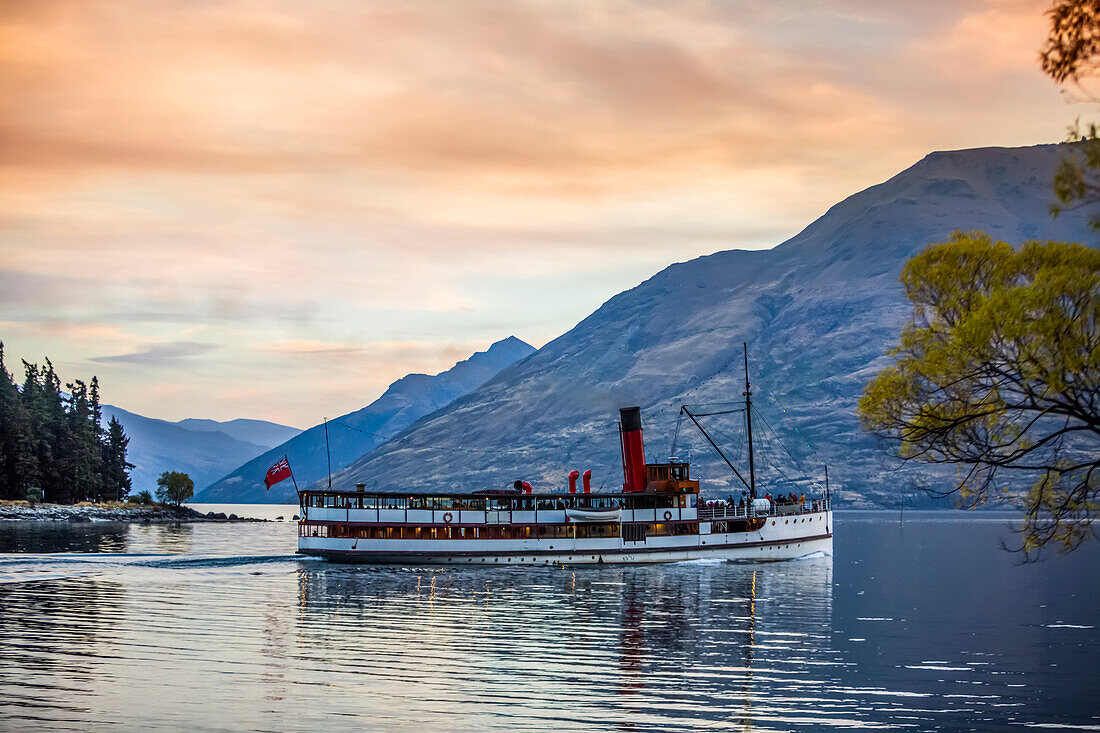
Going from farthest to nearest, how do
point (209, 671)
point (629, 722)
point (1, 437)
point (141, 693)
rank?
point (1, 437) < point (209, 671) < point (141, 693) < point (629, 722)

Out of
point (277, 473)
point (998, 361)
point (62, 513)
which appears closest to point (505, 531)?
point (277, 473)

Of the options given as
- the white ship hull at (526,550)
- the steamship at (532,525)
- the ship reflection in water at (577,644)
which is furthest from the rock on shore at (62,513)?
the ship reflection in water at (577,644)

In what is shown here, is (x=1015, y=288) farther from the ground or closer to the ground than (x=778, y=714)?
farther from the ground

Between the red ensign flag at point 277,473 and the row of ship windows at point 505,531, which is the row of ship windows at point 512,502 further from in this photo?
the red ensign flag at point 277,473

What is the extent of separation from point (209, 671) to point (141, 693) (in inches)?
181

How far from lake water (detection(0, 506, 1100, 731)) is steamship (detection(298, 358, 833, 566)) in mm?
6143

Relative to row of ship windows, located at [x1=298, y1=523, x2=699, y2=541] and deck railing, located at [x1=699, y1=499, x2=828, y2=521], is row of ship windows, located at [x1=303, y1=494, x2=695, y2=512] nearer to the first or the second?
row of ship windows, located at [x1=298, y1=523, x2=699, y2=541]

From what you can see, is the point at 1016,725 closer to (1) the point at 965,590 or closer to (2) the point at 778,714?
(2) the point at 778,714

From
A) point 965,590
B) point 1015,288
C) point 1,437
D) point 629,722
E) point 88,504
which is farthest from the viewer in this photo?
point 88,504

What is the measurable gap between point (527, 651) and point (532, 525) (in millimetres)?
52107

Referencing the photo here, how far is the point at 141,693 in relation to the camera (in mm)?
32688

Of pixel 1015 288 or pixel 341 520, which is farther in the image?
pixel 341 520

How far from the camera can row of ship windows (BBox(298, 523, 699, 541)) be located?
307 feet

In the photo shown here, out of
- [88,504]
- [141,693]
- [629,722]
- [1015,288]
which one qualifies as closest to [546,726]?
[629,722]
